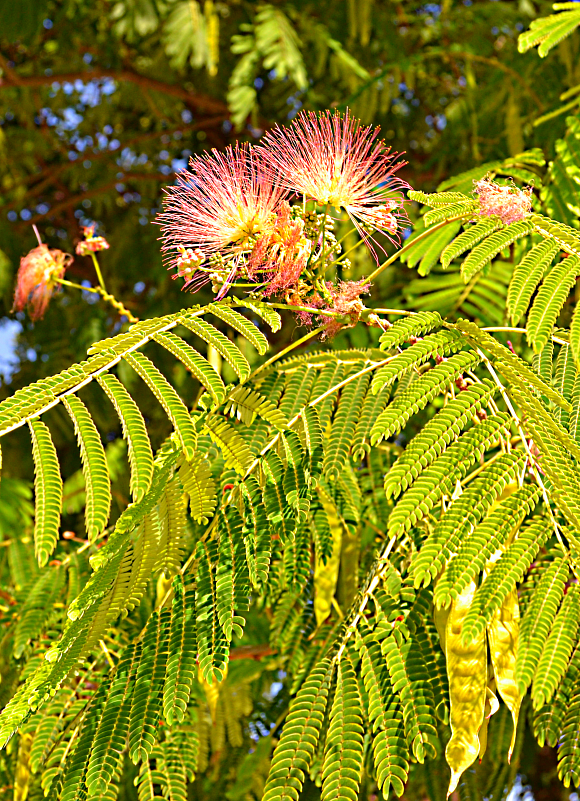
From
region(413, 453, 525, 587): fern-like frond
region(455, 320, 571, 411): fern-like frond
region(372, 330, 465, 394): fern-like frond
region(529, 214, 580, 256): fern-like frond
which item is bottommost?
region(413, 453, 525, 587): fern-like frond

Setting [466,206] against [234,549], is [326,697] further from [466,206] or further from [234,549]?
[466,206]

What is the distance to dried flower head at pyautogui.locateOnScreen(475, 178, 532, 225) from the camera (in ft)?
5.35

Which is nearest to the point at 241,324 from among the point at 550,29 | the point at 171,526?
the point at 171,526

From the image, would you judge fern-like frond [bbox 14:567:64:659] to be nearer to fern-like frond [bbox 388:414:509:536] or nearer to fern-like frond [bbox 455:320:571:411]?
fern-like frond [bbox 388:414:509:536]

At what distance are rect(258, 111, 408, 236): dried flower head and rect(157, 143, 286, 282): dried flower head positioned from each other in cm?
4

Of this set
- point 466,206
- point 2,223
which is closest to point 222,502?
point 466,206

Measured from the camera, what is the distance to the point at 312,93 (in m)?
4.51

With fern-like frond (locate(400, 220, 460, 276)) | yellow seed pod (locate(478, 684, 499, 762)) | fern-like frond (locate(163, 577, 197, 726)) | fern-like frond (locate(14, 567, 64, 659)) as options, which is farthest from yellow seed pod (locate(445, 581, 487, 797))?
fern-like frond (locate(14, 567, 64, 659))

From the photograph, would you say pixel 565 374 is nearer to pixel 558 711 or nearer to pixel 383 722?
pixel 558 711

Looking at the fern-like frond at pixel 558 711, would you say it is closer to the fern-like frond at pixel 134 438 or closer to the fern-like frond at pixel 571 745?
the fern-like frond at pixel 571 745

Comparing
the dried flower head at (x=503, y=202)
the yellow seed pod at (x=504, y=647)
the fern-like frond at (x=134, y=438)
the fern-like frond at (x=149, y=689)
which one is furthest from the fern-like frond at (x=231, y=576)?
the dried flower head at (x=503, y=202)

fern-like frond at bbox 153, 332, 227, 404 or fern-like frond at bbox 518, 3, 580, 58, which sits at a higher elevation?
fern-like frond at bbox 518, 3, 580, 58

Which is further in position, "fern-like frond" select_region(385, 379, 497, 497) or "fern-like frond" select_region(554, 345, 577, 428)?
"fern-like frond" select_region(554, 345, 577, 428)

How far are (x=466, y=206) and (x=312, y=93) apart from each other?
3.14 meters
